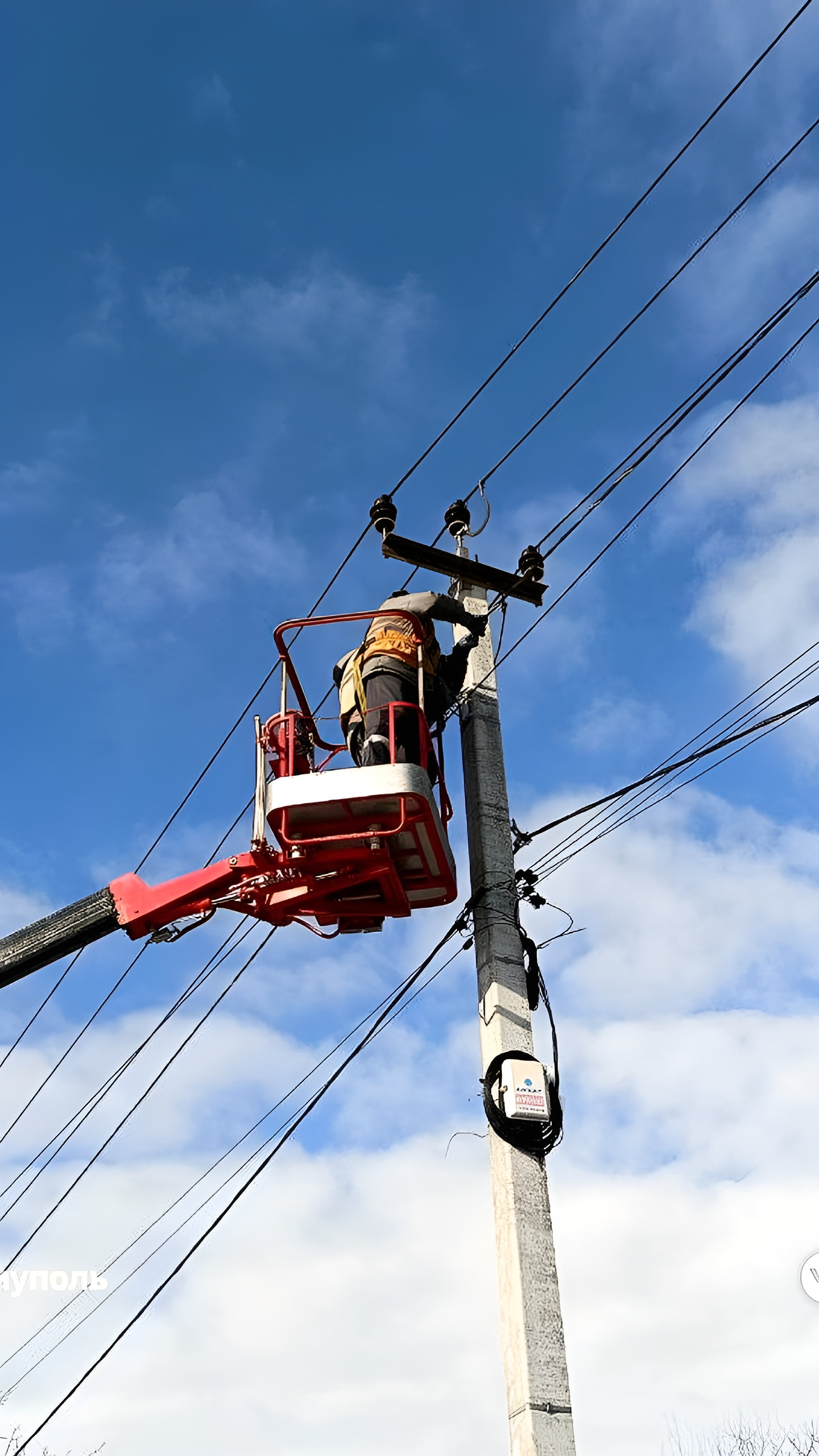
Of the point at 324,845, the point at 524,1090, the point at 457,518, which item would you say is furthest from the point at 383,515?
the point at 524,1090

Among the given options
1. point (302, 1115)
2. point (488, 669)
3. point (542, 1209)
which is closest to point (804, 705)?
point (488, 669)

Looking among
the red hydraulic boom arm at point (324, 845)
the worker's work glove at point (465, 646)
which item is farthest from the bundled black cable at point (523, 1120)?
the worker's work glove at point (465, 646)

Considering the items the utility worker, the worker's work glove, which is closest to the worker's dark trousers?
the utility worker

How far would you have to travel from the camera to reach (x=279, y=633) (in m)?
8.63

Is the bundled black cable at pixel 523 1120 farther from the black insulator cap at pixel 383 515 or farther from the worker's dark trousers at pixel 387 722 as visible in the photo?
the black insulator cap at pixel 383 515

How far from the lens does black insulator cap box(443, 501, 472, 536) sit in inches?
378

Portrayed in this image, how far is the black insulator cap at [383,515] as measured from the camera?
30.0ft

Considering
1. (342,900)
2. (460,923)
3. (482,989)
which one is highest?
(342,900)

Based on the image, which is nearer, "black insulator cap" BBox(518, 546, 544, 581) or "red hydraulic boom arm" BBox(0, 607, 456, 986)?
"red hydraulic boom arm" BBox(0, 607, 456, 986)

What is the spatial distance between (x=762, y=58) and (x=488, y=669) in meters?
4.16

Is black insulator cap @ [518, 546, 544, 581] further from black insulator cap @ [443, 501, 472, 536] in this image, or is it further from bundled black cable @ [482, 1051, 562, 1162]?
bundled black cable @ [482, 1051, 562, 1162]

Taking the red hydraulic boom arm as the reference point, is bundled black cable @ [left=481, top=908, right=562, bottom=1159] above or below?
below

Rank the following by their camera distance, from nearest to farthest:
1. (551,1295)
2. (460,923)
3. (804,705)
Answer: (551,1295), (804,705), (460,923)

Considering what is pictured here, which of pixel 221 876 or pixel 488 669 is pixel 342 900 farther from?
pixel 488 669
